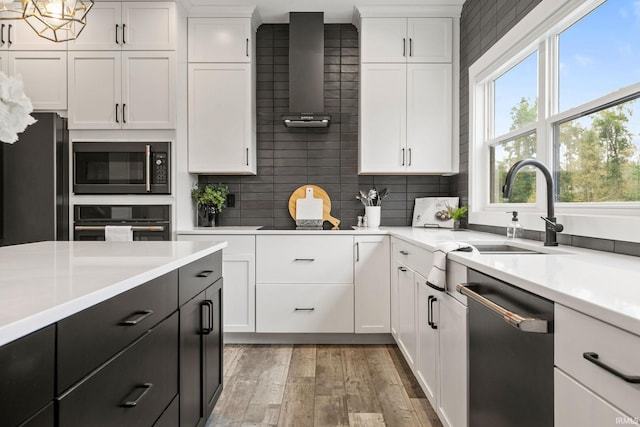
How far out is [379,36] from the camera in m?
3.34

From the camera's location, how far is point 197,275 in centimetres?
170

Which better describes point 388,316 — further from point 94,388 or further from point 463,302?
point 94,388

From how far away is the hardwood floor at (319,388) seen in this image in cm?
206

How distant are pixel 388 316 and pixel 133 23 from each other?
2.94 m

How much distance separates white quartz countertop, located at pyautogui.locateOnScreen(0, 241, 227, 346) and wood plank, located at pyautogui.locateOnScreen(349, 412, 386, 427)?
110cm

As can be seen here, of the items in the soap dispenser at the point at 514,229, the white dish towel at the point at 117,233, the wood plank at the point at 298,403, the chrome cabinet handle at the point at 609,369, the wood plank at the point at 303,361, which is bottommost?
the wood plank at the point at 303,361

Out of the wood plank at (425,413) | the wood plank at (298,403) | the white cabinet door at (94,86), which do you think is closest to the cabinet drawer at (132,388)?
the wood plank at (298,403)

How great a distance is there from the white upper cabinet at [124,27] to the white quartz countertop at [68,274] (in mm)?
1871

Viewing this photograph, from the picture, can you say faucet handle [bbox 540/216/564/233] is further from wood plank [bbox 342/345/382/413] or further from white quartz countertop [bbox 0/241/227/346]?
white quartz countertop [bbox 0/241/227/346]

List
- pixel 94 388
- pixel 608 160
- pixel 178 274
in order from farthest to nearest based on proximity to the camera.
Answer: pixel 608 160
pixel 178 274
pixel 94 388

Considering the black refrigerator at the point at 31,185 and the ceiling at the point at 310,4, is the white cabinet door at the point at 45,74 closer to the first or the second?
the black refrigerator at the point at 31,185

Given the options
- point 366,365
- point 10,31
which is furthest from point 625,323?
point 10,31

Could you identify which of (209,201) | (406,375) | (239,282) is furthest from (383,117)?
(406,375)

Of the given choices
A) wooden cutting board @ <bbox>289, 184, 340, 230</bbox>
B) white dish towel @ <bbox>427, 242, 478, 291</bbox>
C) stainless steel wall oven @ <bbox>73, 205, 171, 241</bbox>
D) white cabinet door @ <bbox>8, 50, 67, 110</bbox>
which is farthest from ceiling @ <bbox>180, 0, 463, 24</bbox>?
white dish towel @ <bbox>427, 242, 478, 291</bbox>
